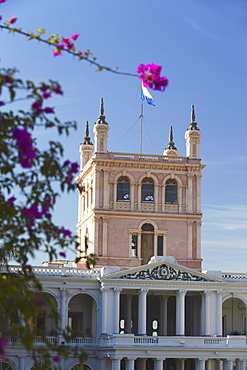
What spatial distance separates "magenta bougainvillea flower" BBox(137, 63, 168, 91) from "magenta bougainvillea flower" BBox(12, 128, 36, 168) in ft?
7.28

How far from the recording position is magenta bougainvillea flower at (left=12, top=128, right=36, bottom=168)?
10.7 metres

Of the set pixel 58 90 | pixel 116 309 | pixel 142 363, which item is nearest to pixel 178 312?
pixel 142 363

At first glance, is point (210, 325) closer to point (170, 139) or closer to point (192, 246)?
point (192, 246)

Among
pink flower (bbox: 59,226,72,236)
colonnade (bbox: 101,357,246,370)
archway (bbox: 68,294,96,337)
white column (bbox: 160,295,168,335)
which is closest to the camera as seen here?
pink flower (bbox: 59,226,72,236)

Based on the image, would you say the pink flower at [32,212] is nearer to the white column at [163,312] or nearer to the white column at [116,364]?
the white column at [116,364]

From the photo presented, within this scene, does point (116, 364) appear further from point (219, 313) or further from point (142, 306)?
A: point (219, 313)

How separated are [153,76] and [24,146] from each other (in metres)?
2.52

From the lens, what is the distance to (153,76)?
12266mm

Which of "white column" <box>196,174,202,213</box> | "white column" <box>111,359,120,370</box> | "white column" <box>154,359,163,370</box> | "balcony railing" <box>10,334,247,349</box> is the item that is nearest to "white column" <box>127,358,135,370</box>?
"white column" <box>111,359,120,370</box>

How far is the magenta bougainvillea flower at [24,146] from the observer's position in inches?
423

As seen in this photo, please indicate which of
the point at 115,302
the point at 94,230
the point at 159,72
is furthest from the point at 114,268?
the point at 159,72

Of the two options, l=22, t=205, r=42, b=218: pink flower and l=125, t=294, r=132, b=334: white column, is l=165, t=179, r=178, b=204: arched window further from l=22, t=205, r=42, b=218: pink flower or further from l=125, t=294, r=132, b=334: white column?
l=22, t=205, r=42, b=218: pink flower

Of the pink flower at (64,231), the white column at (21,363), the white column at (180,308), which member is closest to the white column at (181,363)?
the white column at (180,308)

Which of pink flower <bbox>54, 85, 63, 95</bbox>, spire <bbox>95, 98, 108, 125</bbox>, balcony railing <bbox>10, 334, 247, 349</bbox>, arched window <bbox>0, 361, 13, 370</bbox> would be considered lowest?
arched window <bbox>0, 361, 13, 370</bbox>
